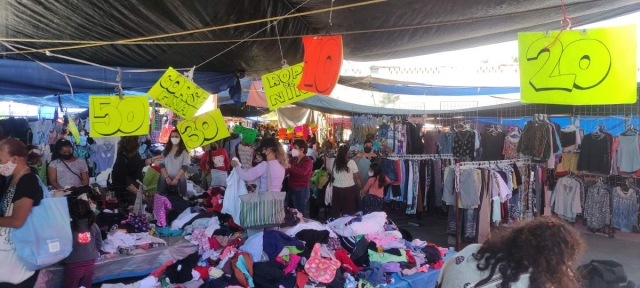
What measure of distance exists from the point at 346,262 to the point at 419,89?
261 inches

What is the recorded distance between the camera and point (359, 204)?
7.48m

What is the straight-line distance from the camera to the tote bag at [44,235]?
2.64 metres

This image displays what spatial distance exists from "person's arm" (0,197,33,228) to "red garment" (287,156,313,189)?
3696 millimetres

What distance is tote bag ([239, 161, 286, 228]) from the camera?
3717 millimetres

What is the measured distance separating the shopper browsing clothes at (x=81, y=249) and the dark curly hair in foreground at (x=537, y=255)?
302cm

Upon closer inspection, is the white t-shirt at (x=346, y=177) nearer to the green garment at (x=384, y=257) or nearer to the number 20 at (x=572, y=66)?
the green garment at (x=384, y=257)

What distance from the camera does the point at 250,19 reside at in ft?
11.3

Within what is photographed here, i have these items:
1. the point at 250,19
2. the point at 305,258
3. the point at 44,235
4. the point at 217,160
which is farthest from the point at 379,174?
the point at 44,235

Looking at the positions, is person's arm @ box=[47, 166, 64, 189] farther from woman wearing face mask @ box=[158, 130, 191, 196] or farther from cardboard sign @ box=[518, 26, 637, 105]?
cardboard sign @ box=[518, 26, 637, 105]

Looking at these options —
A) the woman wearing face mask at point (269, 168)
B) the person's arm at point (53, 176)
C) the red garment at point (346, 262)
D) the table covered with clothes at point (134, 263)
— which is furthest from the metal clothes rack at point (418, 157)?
the person's arm at point (53, 176)

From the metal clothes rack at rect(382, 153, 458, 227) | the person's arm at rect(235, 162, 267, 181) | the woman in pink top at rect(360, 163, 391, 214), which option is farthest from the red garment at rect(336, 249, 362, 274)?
the metal clothes rack at rect(382, 153, 458, 227)

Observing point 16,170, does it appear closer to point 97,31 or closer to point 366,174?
point 97,31

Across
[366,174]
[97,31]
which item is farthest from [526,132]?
[97,31]

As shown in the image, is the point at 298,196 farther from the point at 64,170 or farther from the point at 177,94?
the point at 64,170
